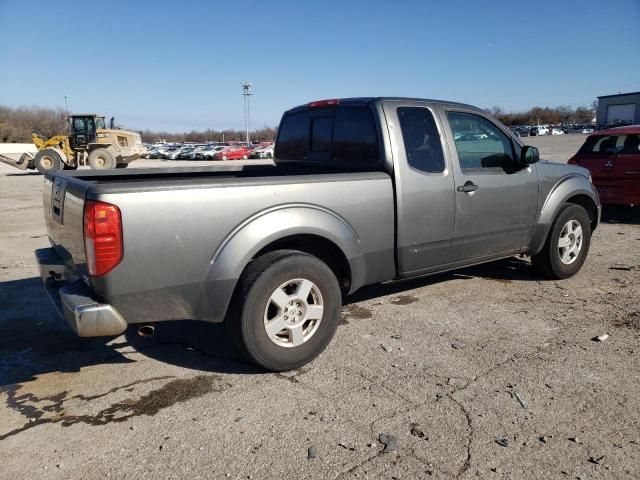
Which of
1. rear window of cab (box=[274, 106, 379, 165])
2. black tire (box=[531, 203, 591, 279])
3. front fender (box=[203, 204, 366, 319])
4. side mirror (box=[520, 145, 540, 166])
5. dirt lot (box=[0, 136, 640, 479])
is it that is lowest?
dirt lot (box=[0, 136, 640, 479])

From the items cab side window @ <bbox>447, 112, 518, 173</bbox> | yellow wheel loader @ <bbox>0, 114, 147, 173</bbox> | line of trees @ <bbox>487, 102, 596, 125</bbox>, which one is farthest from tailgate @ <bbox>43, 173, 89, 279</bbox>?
line of trees @ <bbox>487, 102, 596, 125</bbox>

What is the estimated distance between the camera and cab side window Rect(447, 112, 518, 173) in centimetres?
471

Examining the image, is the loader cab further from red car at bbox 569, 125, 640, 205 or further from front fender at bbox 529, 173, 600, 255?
front fender at bbox 529, 173, 600, 255

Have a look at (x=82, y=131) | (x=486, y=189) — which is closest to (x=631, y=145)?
(x=486, y=189)

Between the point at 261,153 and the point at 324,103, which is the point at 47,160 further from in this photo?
the point at 261,153

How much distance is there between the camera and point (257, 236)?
11.3ft

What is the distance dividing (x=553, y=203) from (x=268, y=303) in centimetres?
354

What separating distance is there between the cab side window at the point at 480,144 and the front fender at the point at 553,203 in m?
0.67

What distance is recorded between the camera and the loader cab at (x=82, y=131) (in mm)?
→ 27641

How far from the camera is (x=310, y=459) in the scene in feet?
8.73

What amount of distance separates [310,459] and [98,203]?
Answer: 183 centimetres

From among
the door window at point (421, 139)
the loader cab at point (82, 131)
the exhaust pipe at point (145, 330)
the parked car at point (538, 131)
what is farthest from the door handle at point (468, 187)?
the parked car at point (538, 131)

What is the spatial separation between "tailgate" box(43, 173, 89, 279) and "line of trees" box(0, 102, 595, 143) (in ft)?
197

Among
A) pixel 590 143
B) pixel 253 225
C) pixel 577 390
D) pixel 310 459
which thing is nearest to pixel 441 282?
pixel 577 390
